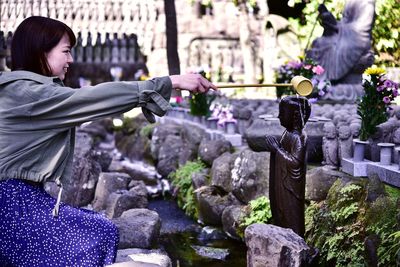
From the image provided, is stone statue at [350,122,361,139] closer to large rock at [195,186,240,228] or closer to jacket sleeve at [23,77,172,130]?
large rock at [195,186,240,228]

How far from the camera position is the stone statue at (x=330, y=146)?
6359 millimetres

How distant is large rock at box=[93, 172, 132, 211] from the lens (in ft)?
27.3

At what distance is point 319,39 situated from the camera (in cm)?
1279

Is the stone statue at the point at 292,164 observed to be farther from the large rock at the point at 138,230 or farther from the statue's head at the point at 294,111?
the large rock at the point at 138,230

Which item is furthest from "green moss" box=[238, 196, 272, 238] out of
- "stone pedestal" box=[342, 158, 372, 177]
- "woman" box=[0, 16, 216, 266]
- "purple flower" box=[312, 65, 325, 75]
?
"woman" box=[0, 16, 216, 266]

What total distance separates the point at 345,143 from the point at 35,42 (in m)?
4.41

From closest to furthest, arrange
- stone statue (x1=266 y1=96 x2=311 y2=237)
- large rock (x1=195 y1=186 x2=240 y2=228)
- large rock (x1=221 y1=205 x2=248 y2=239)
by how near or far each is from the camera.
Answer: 1. stone statue (x1=266 y1=96 x2=311 y2=237)
2. large rock (x1=221 y1=205 x2=248 y2=239)
3. large rock (x1=195 y1=186 x2=240 y2=228)

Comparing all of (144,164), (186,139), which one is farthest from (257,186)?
(144,164)

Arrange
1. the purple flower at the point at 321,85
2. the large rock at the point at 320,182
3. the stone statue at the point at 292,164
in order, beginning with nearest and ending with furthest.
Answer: the stone statue at the point at 292,164
the large rock at the point at 320,182
the purple flower at the point at 321,85

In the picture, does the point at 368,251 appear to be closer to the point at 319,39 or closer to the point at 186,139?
the point at 186,139

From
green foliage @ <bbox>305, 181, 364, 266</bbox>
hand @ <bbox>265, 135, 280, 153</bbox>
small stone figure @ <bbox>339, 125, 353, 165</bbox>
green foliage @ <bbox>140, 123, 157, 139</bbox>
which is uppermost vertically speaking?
hand @ <bbox>265, 135, 280, 153</bbox>

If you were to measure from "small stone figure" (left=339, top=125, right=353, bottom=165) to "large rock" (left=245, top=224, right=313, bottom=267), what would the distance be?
1717 mm

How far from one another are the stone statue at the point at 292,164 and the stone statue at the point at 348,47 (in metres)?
6.65

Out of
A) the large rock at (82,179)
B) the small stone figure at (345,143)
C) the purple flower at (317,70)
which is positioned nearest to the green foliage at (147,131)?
the large rock at (82,179)
